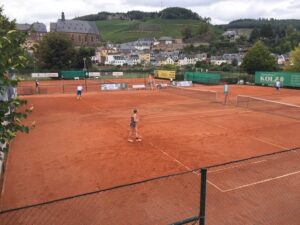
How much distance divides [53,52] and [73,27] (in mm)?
91943

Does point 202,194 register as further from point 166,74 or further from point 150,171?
point 166,74

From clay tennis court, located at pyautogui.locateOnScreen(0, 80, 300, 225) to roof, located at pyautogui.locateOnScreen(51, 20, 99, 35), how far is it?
142 m

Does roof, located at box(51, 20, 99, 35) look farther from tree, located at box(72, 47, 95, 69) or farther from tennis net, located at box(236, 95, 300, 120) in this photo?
tennis net, located at box(236, 95, 300, 120)

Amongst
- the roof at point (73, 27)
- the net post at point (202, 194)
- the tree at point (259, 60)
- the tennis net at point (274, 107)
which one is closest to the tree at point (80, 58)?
the tree at point (259, 60)

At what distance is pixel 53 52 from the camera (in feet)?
252

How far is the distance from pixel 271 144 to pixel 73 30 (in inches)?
6281

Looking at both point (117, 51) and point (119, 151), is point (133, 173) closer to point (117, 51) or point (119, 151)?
point (119, 151)

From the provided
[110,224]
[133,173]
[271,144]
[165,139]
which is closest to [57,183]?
[133,173]

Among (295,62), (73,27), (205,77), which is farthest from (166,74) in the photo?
(73,27)

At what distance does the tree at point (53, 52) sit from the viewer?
76.8 meters

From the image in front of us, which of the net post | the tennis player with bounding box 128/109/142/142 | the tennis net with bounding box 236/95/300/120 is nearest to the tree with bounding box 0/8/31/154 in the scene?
the net post

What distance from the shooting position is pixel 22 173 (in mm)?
12508

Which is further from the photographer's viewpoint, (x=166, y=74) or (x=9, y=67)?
(x=166, y=74)

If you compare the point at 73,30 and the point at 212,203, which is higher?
the point at 73,30
